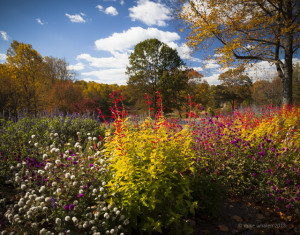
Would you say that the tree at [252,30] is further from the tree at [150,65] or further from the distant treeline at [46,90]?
the tree at [150,65]

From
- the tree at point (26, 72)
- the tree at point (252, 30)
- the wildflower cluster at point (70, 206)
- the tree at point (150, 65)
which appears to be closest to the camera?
the wildflower cluster at point (70, 206)

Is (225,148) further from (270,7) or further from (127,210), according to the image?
(270,7)

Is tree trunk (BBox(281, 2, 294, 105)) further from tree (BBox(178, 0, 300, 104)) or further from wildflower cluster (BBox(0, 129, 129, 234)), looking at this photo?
wildflower cluster (BBox(0, 129, 129, 234))

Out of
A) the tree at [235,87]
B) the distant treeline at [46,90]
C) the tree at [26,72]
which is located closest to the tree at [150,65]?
the distant treeline at [46,90]

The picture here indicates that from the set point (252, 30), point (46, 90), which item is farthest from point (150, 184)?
point (46, 90)

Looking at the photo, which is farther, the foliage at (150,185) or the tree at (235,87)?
the tree at (235,87)

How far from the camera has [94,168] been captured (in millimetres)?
2676

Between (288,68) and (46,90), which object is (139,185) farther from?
(46,90)

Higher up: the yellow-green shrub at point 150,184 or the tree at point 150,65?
the tree at point 150,65

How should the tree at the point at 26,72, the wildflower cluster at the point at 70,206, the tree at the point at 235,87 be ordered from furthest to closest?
the tree at the point at 235,87 < the tree at the point at 26,72 < the wildflower cluster at the point at 70,206

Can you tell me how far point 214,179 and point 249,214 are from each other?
0.79 metres

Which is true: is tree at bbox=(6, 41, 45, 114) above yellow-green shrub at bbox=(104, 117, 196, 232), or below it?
above

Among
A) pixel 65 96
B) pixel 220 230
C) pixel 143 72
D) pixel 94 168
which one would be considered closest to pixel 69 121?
pixel 94 168

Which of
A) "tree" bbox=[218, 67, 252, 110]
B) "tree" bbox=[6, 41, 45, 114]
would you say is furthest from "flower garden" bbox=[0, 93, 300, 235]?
"tree" bbox=[218, 67, 252, 110]
